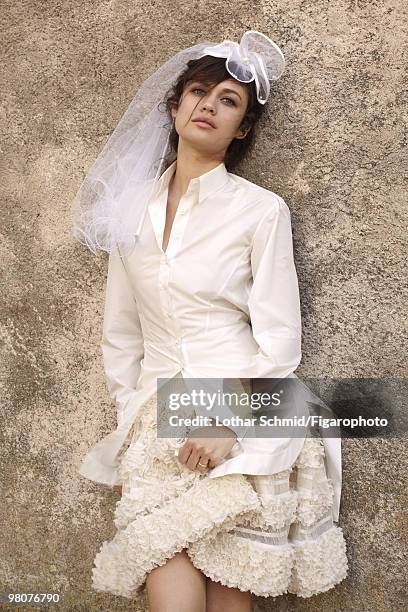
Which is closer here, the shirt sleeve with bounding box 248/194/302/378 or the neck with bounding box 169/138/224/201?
the shirt sleeve with bounding box 248/194/302/378

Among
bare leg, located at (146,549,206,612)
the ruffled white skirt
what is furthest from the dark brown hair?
bare leg, located at (146,549,206,612)

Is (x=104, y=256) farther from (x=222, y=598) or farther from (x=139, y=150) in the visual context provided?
(x=222, y=598)

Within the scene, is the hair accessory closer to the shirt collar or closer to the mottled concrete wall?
the mottled concrete wall

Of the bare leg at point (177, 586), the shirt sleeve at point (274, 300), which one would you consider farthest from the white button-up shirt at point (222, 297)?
the bare leg at point (177, 586)

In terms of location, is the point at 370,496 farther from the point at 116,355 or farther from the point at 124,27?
the point at 124,27

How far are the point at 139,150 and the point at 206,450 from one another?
967 mm

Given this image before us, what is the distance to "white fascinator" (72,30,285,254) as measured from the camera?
2303mm

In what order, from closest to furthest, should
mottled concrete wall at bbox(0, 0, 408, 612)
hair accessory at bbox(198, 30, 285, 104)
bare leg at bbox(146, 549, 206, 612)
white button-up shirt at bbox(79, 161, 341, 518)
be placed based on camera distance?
bare leg at bbox(146, 549, 206, 612), white button-up shirt at bbox(79, 161, 341, 518), hair accessory at bbox(198, 30, 285, 104), mottled concrete wall at bbox(0, 0, 408, 612)

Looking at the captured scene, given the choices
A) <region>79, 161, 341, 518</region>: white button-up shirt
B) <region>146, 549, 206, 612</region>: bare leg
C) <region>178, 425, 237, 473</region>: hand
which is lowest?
<region>146, 549, 206, 612</region>: bare leg

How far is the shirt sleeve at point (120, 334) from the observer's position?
2.43 metres

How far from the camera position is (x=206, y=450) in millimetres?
2096

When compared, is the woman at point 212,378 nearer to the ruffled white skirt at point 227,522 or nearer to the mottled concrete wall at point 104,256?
the ruffled white skirt at point 227,522

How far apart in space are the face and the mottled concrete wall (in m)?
0.21

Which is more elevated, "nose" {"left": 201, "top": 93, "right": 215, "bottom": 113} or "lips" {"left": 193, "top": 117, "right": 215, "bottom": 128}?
"nose" {"left": 201, "top": 93, "right": 215, "bottom": 113}
